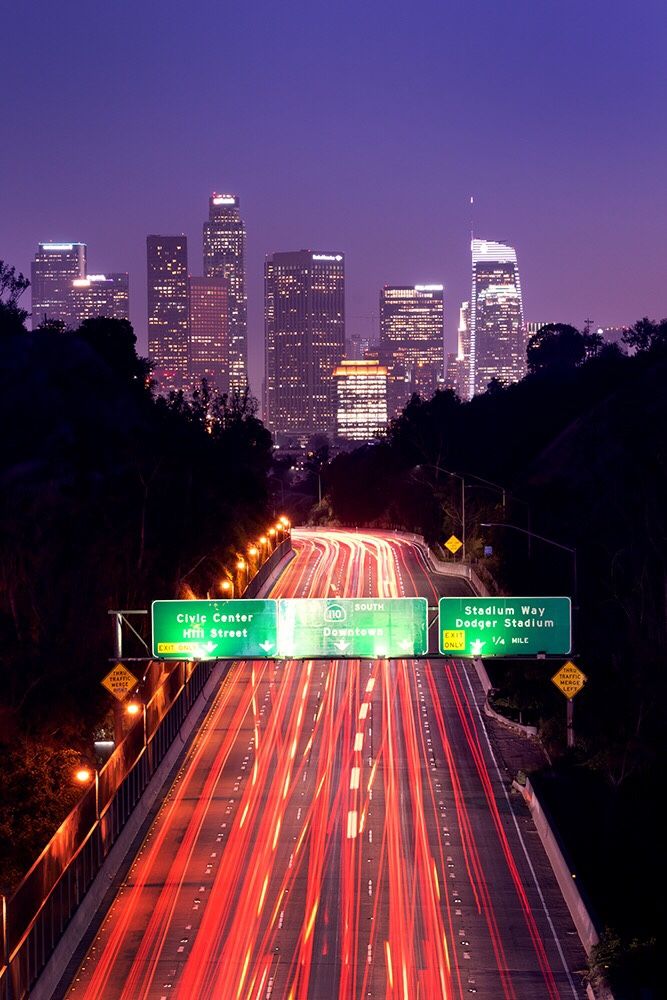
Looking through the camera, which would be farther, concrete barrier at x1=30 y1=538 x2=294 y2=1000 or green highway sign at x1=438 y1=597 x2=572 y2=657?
green highway sign at x1=438 y1=597 x2=572 y2=657

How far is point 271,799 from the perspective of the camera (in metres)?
36.3

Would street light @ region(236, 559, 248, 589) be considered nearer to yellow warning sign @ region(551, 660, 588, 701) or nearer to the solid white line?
the solid white line

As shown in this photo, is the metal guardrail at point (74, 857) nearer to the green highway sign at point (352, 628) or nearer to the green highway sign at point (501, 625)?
the green highway sign at point (352, 628)

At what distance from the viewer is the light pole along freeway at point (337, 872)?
2458 cm

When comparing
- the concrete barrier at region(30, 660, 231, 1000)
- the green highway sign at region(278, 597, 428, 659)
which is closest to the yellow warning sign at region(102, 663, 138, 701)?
the concrete barrier at region(30, 660, 231, 1000)

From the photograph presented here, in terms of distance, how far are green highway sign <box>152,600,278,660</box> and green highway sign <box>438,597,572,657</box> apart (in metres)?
4.39

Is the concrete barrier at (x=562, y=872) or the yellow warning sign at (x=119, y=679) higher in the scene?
the yellow warning sign at (x=119, y=679)

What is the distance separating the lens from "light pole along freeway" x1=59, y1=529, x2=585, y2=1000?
24.6 meters

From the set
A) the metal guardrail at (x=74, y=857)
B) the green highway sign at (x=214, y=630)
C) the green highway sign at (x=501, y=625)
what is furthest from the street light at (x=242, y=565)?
the green highway sign at (x=501, y=625)

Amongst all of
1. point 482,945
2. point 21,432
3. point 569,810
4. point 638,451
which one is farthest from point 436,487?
point 482,945

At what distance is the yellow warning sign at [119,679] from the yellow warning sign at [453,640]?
7.90 meters

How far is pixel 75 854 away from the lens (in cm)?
2628

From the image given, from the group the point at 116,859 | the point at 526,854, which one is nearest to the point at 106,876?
the point at 116,859

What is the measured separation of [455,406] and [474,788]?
125m
